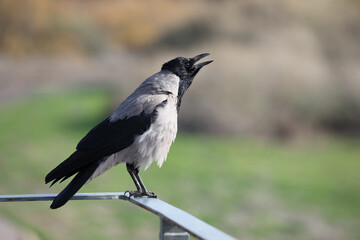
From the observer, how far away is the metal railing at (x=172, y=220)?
156 cm

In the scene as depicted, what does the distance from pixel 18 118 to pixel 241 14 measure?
670 centimetres

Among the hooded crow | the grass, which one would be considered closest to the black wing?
the hooded crow

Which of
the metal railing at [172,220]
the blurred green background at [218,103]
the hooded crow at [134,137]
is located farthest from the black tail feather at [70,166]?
the blurred green background at [218,103]

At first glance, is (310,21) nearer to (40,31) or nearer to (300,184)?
(300,184)

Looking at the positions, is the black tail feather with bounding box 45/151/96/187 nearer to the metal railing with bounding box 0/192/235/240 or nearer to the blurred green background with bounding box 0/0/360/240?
the metal railing with bounding box 0/192/235/240

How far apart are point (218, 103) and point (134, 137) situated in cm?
1124

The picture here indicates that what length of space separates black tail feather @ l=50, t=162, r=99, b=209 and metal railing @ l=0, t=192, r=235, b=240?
25 mm

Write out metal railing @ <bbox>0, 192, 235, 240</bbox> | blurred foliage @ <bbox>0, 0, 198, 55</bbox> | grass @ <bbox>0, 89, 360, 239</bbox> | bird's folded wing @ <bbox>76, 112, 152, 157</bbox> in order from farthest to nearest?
blurred foliage @ <bbox>0, 0, 198, 55</bbox>
grass @ <bbox>0, 89, 360, 239</bbox>
bird's folded wing @ <bbox>76, 112, 152, 157</bbox>
metal railing @ <bbox>0, 192, 235, 240</bbox>

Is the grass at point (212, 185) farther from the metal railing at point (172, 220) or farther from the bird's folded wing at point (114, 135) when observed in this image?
the metal railing at point (172, 220)

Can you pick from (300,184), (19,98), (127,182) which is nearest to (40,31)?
(19,98)

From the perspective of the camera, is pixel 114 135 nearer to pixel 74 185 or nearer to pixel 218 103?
pixel 74 185

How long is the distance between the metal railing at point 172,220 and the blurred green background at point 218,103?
6908mm

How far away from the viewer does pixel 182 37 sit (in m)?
16.7

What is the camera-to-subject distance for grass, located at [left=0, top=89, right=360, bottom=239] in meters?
8.98
